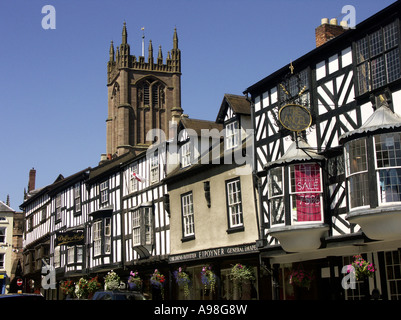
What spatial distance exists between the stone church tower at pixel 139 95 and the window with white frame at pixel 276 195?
61.7m

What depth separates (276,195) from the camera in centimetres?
1844

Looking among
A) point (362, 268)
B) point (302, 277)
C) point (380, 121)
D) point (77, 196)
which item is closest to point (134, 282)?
point (302, 277)

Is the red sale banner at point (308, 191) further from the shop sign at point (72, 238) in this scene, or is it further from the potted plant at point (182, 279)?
the shop sign at point (72, 238)

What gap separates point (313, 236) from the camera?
56.5 ft

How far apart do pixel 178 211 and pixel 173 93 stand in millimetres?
60041

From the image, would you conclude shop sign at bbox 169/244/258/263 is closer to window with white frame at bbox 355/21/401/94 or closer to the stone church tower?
window with white frame at bbox 355/21/401/94

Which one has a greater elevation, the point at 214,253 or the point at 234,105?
the point at 234,105

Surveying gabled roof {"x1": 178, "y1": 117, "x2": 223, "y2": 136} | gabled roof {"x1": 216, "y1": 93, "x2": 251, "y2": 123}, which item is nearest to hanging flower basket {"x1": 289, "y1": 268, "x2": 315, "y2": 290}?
gabled roof {"x1": 216, "y1": 93, "x2": 251, "y2": 123}

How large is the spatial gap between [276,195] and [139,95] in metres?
66.7

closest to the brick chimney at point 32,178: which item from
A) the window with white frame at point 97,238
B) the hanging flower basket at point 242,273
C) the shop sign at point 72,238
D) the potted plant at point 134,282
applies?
the shop sign at point 72,238

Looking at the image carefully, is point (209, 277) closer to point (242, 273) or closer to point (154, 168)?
point (242, 273)

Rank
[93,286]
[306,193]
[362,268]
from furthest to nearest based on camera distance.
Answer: [93,286], [306,193], [362,268]

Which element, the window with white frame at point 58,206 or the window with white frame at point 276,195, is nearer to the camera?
the window with white frame at point 276,195

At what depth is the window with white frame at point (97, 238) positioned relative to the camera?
34719 millimetres
